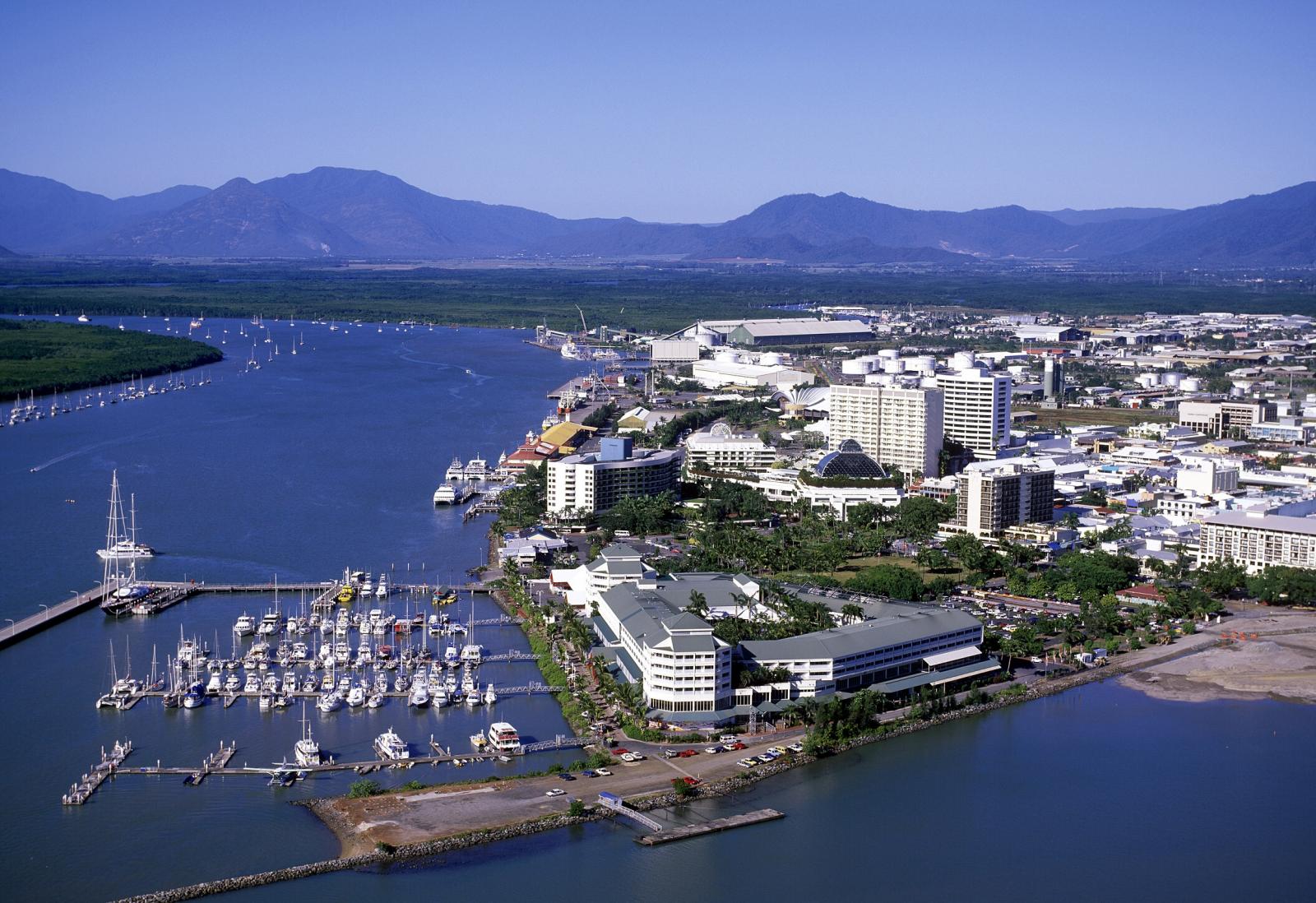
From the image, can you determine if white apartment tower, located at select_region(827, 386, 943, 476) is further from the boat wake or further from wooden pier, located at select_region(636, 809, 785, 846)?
wooden pier, located at select_region(636, 809, 785, 846)

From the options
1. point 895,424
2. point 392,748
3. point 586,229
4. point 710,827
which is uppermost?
point 586,229

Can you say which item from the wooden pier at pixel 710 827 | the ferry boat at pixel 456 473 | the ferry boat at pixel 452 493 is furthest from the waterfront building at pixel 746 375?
the wooden pier at pixel 710 827

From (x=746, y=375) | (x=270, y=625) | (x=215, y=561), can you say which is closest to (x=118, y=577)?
(x=215, y=561)

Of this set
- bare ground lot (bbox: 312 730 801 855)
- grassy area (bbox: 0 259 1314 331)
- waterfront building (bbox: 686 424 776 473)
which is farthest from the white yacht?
grassy area (bbox: 0 259 1314 331)

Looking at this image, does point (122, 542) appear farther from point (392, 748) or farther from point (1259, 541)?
point (1259, 541)

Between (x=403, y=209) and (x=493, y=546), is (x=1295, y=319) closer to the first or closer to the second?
(x=493, y=546)
